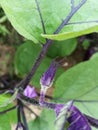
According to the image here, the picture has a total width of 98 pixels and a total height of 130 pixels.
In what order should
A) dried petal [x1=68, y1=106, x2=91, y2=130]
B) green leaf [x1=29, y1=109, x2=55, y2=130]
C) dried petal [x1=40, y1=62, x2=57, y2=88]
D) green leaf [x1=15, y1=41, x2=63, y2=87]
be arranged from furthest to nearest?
1. green leaf [x1=15, y1=41, x2=63, y2=87]
2. green leaf [x1=29, y1=109, x2=55, y2=130]
3. dried petal [x1=40, y1=62, x2=57, y2=88]
4. dried petal [x1=68, y1=106, x2=91, y2=130]

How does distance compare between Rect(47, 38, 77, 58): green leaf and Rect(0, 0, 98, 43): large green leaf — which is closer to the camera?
Rect(0, 0, 98, 43): large green leaf

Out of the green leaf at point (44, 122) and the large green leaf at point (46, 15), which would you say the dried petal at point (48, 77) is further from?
the green leaf at point (44, 122)

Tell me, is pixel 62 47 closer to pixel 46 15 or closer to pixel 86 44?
pixel 86 44

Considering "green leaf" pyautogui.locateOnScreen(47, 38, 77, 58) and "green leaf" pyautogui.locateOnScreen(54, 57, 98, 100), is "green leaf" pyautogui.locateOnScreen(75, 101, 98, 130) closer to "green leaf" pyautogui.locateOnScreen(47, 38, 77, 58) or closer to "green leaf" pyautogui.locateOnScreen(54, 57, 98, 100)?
"green leaf" pyautogui.locateOnScreen(54, 57, 98, 100)

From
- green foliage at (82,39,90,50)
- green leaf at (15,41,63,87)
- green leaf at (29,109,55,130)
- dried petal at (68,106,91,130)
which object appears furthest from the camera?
green foliage at (82,39,90,50)

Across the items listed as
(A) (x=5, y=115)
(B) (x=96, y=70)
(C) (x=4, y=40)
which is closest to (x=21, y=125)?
(A) (x=5, y=115)

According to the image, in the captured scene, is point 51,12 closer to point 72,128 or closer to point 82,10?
point 82,10

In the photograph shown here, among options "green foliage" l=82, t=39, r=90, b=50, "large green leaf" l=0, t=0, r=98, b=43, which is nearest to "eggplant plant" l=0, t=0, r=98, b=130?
"large green leaf" l=0, t=0, r=98, b=43
